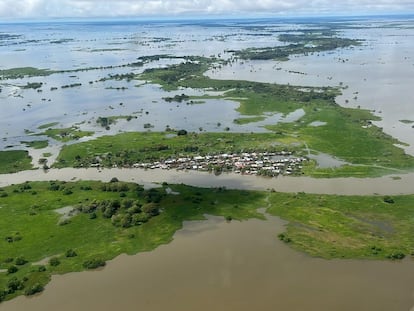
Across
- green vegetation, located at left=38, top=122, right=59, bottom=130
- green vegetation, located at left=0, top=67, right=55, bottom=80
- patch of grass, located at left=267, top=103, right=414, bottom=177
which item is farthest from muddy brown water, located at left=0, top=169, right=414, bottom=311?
green vegetation, located at left=0, top=67, right=55, bottom=80

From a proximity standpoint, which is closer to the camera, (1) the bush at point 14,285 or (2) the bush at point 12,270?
(1) the bush at point 14,285

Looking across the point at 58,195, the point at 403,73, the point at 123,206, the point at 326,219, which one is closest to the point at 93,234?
the point at 123,206

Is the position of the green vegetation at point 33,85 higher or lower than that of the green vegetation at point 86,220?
lower

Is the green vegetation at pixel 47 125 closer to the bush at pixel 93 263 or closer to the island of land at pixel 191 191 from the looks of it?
the island of land at pixel 191 191

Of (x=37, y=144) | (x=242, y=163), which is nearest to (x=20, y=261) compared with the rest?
(x=242, y=163)

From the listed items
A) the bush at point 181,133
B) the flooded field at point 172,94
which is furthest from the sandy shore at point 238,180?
the bush at point 181,133

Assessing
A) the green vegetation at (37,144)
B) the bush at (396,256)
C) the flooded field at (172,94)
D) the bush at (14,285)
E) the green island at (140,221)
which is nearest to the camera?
the bush at (14,285)
